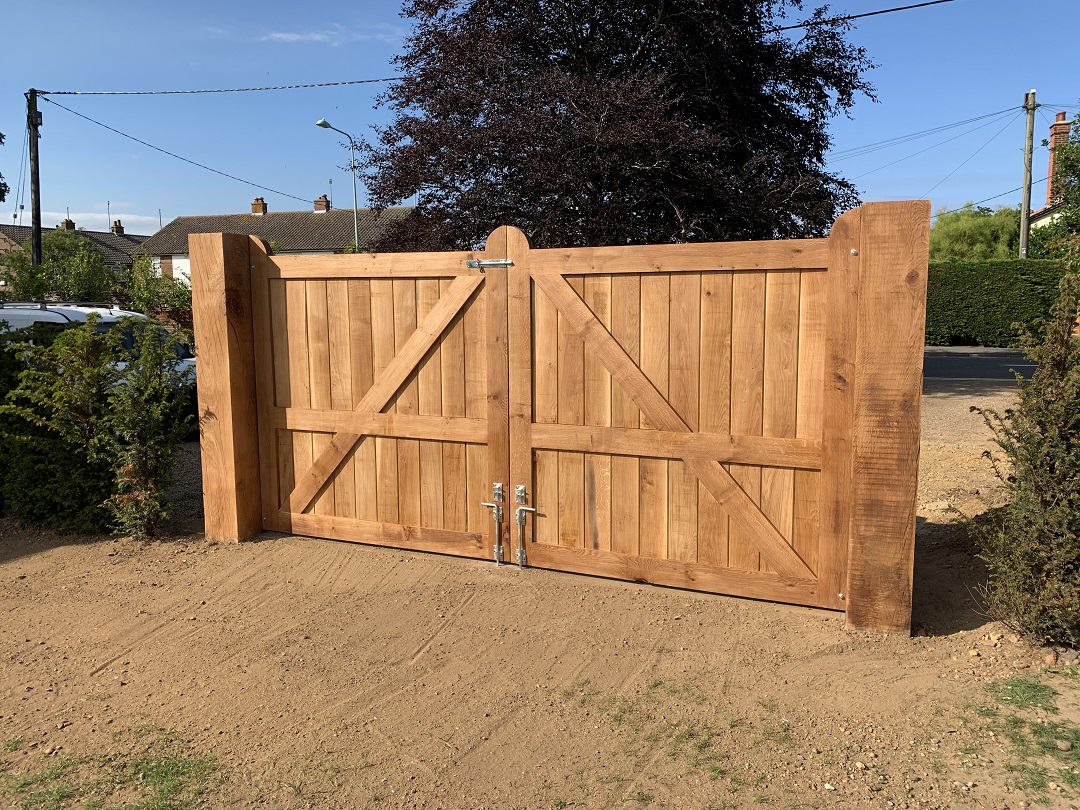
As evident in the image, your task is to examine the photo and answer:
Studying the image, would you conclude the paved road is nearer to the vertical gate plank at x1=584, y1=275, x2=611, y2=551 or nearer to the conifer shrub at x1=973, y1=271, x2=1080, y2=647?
the conifer shrub at x1=973, y1=271, x2=1080, y2=647

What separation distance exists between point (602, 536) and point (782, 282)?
188 cm

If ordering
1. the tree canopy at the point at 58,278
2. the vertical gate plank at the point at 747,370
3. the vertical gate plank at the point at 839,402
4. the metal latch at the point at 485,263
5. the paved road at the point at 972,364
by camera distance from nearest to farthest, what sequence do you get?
the vertical gate plank at the point at 839,402 → the vertical gate plank at the point at 747,370 → the metal latch at the point at 485,263 → the paved road at the point at 972,364 → the tree canopy at the point at 58,278

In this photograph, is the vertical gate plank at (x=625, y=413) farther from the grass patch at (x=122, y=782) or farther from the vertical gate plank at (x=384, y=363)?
the grass patch at (x=122, y=782)

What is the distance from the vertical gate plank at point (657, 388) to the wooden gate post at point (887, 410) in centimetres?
107

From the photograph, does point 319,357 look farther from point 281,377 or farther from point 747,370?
point 747,370

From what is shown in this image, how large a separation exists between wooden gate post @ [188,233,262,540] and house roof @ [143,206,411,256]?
164ft

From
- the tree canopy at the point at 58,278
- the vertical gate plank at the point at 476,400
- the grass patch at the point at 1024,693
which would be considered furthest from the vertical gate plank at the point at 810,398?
the tree canopy at the point at 58,278

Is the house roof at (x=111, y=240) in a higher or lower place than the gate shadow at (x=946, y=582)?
higher

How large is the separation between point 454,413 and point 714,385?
1.76 metres

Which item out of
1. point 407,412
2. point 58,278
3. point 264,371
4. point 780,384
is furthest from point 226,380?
point 58,278

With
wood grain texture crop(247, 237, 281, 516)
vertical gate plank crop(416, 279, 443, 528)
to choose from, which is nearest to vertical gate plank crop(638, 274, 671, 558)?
vertical gate plank crop(416, 279, 443, 528)

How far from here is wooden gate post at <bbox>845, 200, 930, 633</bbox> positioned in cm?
407

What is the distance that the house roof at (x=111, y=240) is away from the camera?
5931cm

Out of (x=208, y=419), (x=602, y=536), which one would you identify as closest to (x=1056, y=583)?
(x=602, y=536)
